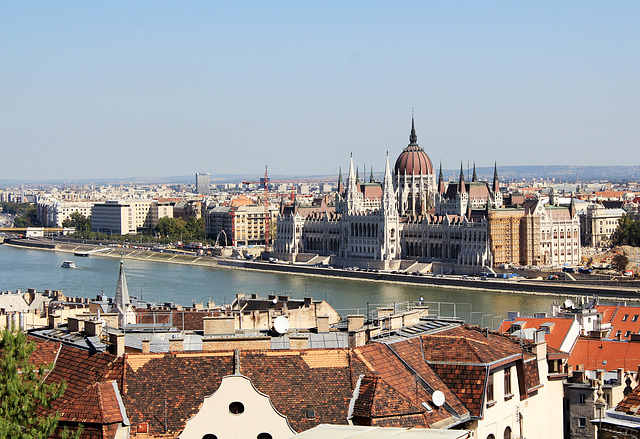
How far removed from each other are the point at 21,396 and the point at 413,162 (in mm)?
57978

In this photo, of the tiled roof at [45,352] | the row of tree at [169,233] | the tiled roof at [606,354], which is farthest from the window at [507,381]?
the row of tree at [169,233]

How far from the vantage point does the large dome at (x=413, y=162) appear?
211 ft

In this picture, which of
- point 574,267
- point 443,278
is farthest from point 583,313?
point 574,267

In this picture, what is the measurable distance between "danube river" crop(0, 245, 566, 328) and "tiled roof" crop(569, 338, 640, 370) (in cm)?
1239

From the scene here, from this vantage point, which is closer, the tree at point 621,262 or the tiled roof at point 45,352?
the tiled roof at point 45,352

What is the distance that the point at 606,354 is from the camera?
14617 mm

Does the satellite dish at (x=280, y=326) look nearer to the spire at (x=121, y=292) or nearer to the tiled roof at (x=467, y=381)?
the tiled roof at (x=467, y=381)

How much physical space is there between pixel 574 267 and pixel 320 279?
10.9 metres

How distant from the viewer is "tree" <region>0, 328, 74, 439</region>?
6988 millimetres

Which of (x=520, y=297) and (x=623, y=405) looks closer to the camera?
(x=623, y=405)

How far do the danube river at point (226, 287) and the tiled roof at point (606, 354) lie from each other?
1239 cm

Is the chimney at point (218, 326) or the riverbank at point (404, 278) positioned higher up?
the chimney at point (218, 326)

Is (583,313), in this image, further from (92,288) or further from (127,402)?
(92,288)

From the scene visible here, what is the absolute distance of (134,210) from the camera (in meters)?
93.4
